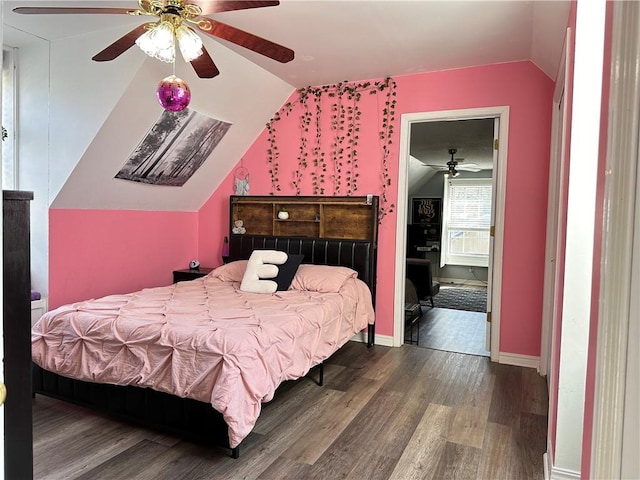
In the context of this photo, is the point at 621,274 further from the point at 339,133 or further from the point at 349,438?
the point at 339,133

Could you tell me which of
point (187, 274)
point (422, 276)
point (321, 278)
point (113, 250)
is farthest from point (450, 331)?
point (113, 250)

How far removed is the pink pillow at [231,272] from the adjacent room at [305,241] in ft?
0.06

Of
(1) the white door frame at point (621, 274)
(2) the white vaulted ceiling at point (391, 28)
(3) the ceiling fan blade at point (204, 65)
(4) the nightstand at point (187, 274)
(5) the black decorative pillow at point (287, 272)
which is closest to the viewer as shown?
(1) the white door frame at point (621, 274)

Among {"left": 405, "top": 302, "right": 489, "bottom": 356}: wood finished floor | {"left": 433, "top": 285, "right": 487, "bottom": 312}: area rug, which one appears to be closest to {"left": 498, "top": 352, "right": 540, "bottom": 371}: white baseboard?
{"left": 405, "top": 302, "right": 489, "bottom": 356}: wood finished floor

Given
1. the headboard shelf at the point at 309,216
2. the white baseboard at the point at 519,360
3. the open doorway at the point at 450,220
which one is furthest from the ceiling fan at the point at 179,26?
the open doorway at the point at 450,220

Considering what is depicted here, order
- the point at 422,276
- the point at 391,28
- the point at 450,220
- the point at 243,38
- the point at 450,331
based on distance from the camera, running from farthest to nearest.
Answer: the point at 450,220 < the point at 422,276 < the point at 450,331 < the point at 391,28 < the point at 243,38

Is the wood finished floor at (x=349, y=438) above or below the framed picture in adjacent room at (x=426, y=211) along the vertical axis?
below

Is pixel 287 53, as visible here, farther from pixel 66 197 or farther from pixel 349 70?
pixel 66 197

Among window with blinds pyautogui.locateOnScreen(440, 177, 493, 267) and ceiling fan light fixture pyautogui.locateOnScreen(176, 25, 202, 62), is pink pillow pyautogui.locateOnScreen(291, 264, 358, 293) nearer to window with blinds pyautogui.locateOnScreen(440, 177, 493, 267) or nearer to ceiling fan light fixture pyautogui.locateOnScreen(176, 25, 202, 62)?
ceiling fan light fixture pyautogui.locateOnScreen(176, 25, 202, 62)

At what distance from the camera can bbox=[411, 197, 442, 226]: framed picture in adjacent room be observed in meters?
8.91

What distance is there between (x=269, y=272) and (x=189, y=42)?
6.85 ft

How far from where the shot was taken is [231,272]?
428 centimetres

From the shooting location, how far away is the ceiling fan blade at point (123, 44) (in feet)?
7.51

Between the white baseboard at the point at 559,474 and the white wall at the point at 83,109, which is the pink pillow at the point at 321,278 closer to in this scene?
the white wall at the point at 83,109
